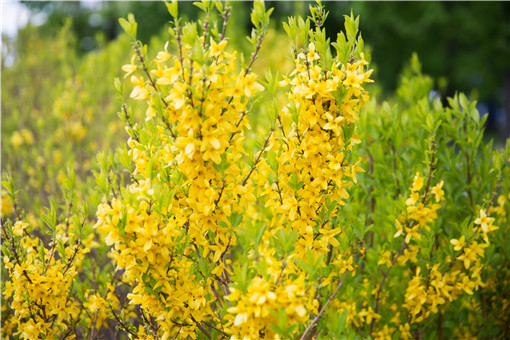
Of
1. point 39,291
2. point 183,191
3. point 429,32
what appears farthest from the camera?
point 429,32

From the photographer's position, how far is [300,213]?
6.96 ft

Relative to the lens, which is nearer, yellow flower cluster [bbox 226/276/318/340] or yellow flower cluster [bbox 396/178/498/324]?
yellow flower cluster [bbox 226/276/318/340]

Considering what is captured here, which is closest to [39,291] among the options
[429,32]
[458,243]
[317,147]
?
[317,147]

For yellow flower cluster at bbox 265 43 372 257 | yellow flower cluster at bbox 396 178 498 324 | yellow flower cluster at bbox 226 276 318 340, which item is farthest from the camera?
yellow flower cluster at bbox 396 178 498 324

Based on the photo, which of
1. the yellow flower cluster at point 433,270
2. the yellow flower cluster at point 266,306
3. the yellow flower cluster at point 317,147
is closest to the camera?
the yellow flower cluster at point 266,306

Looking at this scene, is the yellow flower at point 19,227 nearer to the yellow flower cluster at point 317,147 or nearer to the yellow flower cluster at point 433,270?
the yellow flower cluster at point 317,147

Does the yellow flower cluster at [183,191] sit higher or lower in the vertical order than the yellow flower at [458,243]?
higher

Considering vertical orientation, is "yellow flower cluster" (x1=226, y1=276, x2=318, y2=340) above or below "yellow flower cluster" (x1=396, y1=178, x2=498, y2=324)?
above

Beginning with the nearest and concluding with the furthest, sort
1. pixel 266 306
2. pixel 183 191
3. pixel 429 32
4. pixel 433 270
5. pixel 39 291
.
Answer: pixel 266 306
pixel 183 191
pixel 39 291
pixel 433 270
pixel 429 32

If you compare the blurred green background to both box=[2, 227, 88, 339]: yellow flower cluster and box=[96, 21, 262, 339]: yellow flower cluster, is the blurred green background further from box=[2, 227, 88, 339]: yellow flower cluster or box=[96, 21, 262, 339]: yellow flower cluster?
box=[2, 227, 88, 339]: yellow flower cluster

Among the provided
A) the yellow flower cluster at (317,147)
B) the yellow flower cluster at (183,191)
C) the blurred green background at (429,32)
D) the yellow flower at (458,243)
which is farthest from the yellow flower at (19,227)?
the blurred green background at (429,32)

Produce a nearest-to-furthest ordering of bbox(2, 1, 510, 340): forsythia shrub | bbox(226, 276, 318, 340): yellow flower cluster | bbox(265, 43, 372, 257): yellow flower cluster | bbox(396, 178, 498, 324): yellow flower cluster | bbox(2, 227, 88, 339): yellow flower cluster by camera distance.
→ 1. bbox(226, 276, 318, 340): yellow flower cluster
2. bbox(2, 1, 510, 340): forsythia shrub
3. bbox(265, 43, 372, 257): yellow flower cluster
4. bbox(2, 227, 88, 339): yellow flower cluster
5. bbox(396, 178, 498, 324): yellow flower cluster

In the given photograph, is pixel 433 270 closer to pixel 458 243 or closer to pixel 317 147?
pixel 458 243

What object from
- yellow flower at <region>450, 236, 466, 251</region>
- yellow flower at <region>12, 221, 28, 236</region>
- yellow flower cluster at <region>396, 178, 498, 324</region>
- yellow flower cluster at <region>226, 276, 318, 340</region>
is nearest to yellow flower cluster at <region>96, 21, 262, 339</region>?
yellow flower cluster at <region>226, 276, 318, 340</region>
